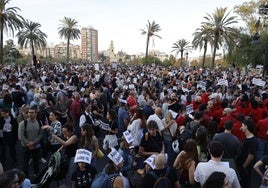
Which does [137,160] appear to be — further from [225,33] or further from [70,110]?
[225,33]

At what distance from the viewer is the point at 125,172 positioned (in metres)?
5.55

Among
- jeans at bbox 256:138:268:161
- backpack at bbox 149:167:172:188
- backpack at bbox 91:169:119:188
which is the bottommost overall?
jeans at bbox 256:138:268:161

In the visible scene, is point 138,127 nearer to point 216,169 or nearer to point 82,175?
point 82,175

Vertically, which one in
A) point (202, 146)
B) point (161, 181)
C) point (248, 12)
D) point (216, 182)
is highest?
point (248, 12)

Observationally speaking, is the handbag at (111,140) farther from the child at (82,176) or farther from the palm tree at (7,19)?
the palm tree at (7,19)

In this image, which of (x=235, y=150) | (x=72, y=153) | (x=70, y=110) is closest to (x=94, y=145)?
(x=72, y=153)

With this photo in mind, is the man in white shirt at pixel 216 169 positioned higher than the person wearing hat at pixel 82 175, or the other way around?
the man in white shirt at pixel 216 169

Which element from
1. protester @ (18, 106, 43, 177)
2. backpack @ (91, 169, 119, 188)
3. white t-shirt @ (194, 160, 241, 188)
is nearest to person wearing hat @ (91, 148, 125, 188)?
backpack @ (91, 169, 119, 188)

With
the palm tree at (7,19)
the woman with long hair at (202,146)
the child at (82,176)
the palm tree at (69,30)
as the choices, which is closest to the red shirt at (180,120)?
the woman with long hair at (202,146)

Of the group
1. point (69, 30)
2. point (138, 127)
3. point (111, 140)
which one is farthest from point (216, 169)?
point (69, 30)

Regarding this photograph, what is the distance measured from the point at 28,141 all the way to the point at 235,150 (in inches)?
176

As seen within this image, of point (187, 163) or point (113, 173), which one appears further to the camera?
point (187, 163)

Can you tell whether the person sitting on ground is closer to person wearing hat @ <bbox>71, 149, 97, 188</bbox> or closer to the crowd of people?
the crowd of people

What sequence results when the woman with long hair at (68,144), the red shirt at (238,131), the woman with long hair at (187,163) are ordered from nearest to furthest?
the woman with long hair at (187,163)
the woman with long hair at (68,144)
the red shirt at (238,131)
